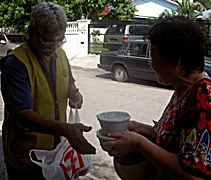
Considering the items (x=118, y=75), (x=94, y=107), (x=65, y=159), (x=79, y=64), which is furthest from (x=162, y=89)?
(x=65, y=159)

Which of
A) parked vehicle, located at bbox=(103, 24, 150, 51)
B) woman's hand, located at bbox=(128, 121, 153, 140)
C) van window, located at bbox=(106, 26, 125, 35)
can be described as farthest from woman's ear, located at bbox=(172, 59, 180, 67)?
van window, located at bbox=(106, 26, 125, 35)

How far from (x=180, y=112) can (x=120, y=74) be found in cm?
971

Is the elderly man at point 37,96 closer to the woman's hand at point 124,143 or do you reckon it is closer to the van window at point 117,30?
the woman's hand at point 124,143

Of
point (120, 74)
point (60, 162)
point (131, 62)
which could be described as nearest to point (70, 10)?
point (120, 74)

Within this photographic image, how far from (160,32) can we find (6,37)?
53.9ft

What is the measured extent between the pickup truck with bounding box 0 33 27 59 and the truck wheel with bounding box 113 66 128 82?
740 centimetres

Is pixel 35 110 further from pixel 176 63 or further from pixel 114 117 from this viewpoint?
pixel 176 63

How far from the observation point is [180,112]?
137cm

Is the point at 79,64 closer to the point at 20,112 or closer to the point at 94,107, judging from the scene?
the point at 94,107

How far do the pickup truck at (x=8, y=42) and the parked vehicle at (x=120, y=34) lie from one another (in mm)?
5063

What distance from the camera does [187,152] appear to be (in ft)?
4.00

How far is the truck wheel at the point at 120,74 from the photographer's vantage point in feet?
35.9

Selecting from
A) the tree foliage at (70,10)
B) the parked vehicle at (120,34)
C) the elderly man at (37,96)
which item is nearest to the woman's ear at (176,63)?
the elderly man at (37,96)

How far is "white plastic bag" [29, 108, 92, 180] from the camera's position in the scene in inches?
74.6
